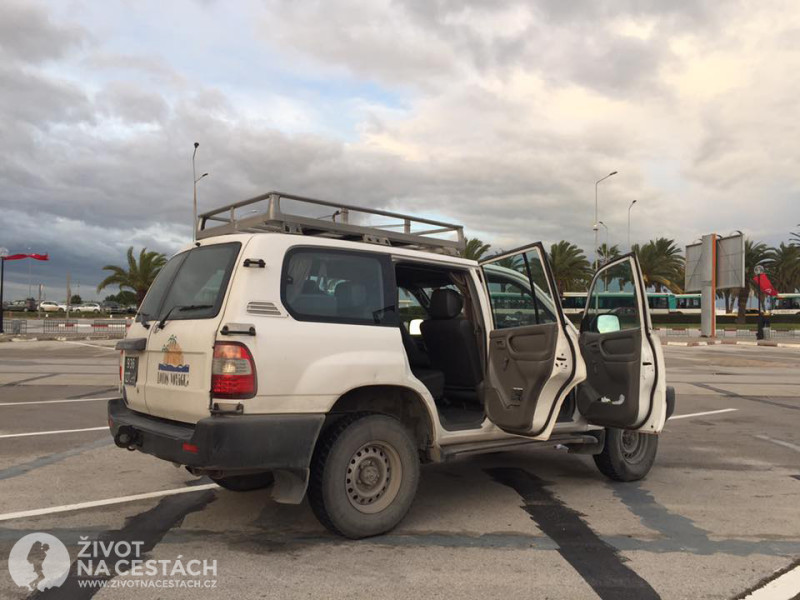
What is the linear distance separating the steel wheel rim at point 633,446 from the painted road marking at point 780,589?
6.91ft

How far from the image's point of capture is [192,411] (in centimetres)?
377

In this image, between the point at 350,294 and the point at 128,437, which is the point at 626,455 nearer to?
the point at 350,294

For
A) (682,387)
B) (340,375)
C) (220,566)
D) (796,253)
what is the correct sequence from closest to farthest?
(220,566), (340,375), (682,387), (796,253)

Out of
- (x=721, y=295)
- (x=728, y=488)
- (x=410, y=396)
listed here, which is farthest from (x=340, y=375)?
(x=721, y=295)

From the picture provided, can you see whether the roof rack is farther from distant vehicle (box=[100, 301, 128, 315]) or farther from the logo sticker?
distant vehicle (box=[100, 301, 128, 315])

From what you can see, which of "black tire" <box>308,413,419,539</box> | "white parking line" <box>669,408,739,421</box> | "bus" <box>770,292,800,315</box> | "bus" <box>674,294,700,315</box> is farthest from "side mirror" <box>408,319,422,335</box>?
"bus" <box>770,292,800,315</box>

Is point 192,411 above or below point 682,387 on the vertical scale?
above

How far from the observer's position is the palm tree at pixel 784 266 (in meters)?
53.0

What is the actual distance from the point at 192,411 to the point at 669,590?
2810mm

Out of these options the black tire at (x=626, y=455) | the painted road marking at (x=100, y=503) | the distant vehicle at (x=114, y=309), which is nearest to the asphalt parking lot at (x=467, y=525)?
the painted road marking at (x=100, y=503)

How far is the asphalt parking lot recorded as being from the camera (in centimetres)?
342

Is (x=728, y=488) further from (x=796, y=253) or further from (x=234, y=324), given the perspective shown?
(x=796, y=253)

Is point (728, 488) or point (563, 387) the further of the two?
point (728, 488)

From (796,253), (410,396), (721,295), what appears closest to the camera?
(410,396)
